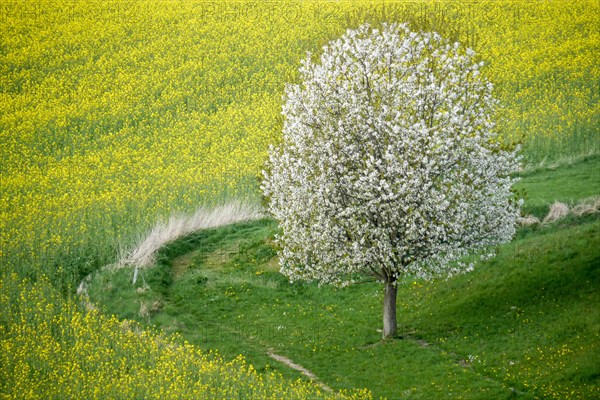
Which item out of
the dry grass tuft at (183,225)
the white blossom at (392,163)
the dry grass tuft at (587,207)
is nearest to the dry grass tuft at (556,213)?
the dry grass tuft at (587,207)

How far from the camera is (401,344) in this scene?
3228 centimetres

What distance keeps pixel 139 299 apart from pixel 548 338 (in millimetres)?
20579

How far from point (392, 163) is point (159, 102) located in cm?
4183

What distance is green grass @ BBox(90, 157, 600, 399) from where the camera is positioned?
93.0 feet

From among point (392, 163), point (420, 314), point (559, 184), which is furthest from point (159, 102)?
point (392, 163)

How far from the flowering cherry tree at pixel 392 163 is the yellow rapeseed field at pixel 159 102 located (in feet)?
17.6

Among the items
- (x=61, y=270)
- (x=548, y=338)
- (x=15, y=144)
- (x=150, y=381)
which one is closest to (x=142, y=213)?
(x=61, y=270)

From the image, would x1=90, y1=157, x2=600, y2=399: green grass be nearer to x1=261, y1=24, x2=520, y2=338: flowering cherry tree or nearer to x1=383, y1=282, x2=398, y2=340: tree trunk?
x1=383, y1=282, x2=398, y2=340: tree trunk

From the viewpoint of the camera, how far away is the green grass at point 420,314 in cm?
Answer: 2836

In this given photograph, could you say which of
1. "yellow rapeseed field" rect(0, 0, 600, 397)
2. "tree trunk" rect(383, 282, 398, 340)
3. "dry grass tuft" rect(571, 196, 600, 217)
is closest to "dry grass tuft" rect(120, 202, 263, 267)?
"yellow rapeseed field" rect(0, 0, 600, 397)

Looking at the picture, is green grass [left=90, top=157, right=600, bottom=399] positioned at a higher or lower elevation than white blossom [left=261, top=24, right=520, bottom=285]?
lower

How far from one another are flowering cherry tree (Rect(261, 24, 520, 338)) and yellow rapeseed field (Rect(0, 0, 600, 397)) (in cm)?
537

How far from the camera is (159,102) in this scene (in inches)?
2672

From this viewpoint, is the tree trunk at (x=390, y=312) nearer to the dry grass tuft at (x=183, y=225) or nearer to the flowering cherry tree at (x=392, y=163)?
the flowering cherry tree at (x=392, y=163)
